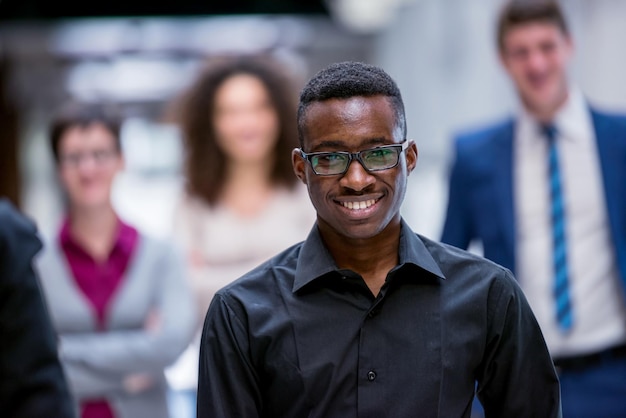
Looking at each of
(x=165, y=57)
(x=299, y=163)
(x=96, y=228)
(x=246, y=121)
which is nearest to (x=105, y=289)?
(x=96, y=228)

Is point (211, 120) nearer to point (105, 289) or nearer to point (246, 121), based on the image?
point (246, 121)

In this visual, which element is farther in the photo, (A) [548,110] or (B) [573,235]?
(A) [548,110]

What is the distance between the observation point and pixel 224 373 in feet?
7.36

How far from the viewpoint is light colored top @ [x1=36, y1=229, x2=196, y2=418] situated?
14.1 ft

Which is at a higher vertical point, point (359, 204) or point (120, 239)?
point (359, 204)

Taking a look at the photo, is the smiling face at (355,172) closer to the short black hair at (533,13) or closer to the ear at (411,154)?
the ear at (411,154)

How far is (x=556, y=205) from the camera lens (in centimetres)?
401

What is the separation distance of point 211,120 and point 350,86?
9.14 ft

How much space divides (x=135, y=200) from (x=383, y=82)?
958cm

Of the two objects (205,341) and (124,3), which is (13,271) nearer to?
(205,341)

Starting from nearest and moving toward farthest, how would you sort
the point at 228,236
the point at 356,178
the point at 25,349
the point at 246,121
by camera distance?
1. the point at 356,178
2. the point at 25,349
3. the point at 228,236
4. the point at 246,121

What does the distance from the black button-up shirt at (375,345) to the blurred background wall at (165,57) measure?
26.9 feet

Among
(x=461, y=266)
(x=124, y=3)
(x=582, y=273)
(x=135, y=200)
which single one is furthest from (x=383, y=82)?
(x=124, y=3)

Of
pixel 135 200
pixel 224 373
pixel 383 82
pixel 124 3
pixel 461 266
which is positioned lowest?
pixel 135 200
